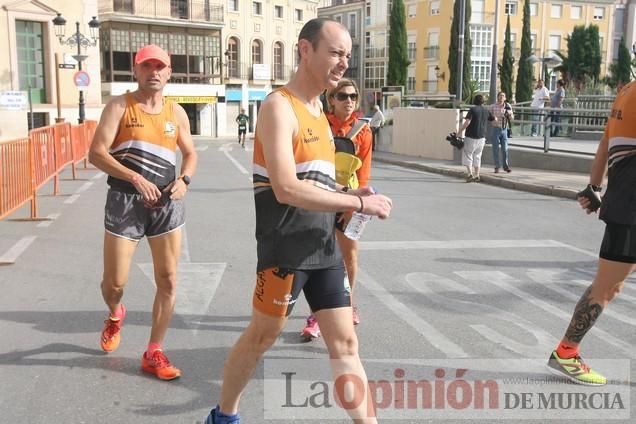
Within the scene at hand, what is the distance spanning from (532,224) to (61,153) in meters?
9.05

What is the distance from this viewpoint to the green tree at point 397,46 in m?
63.9

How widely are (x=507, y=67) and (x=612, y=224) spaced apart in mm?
61004

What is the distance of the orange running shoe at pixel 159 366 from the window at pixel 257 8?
55.3m

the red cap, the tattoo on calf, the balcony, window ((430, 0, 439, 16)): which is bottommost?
the tattoo on calf

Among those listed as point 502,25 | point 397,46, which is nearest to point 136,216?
point 397,46

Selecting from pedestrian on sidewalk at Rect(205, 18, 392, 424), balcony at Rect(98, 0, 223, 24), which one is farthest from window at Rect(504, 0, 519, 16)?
pedestrian on sidewalk at Rect(205, 18, 392, 424)

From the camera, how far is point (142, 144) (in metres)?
3.91

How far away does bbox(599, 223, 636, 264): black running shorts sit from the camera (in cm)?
358

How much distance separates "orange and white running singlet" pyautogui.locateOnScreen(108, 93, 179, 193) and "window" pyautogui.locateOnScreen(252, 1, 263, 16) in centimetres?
5487

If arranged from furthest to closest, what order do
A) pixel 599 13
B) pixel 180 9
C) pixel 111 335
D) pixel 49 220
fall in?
pixel 599 13 → pixel 180 9 → pixel 49 220 → pixel 111 335

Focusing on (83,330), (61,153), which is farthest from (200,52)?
(83,330)

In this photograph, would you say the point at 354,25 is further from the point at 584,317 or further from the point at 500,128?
the point at 584,317

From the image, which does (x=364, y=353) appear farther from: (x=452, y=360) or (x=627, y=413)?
(x=627, y=413)

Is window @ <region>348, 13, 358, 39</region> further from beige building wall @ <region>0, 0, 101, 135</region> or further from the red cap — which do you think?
the red cap
